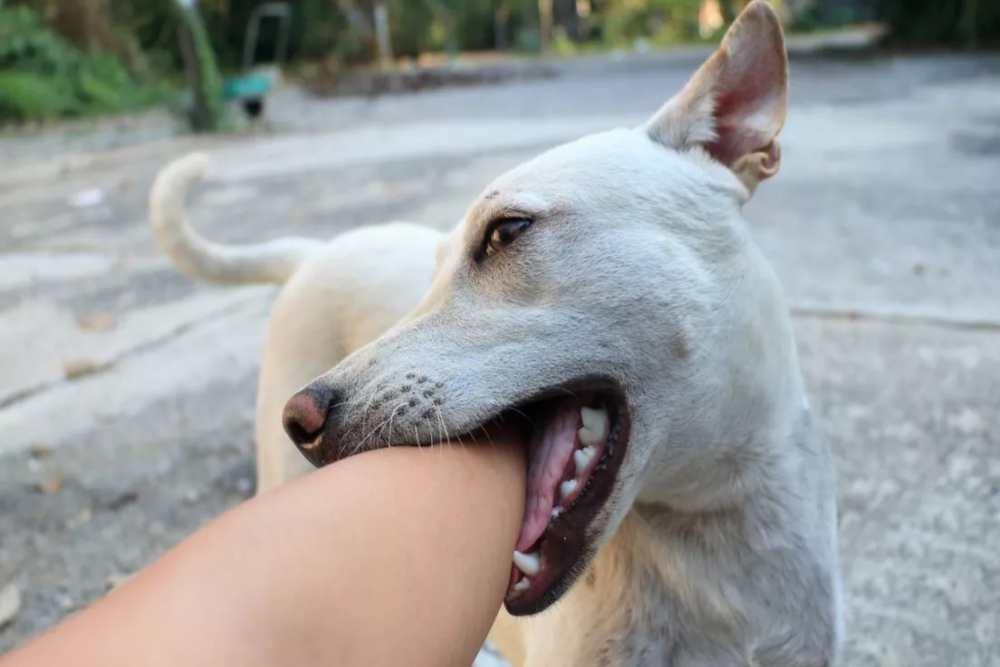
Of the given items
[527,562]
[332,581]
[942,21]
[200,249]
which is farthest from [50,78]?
[332,581]

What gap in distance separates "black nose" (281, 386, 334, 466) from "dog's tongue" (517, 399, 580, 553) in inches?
13.7

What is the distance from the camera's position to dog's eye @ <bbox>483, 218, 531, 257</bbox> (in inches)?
65.3

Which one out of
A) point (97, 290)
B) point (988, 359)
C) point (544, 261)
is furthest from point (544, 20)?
point (544, 261)

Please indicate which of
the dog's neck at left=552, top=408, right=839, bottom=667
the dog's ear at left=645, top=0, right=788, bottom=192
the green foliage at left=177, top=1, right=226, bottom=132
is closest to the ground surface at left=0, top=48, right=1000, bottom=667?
the dog's neck at left=552, top=408, right=839, bottom=667

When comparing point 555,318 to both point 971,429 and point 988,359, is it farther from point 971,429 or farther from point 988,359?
point 988,359

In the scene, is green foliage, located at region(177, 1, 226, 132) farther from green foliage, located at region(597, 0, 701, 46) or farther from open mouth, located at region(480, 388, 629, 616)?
green foliage, located at region(597, 0, 701, 46)

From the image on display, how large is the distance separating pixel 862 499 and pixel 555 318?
5.10 ft

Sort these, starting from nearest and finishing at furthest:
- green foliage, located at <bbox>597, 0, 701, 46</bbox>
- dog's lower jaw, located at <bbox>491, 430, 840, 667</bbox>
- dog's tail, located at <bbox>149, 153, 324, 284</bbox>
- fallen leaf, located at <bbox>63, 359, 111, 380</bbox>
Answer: dog's lower jaw, located at <bbox>491, 430, 840, 667</bbox>
dog's tail, located at <bbox>149, 153, 324, 284</bbox>
fallen leaf, located at <bbox>63, 359, 111, 380</bbox>
green foliage, located at <bbox>597, 0, 701, 46</bbox>

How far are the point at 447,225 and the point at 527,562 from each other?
13.9 ft

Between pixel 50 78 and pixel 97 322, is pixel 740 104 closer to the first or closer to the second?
pixel 97 322

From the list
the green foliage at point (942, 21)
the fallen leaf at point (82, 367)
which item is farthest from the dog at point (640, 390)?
the green foliage at point (942, 21)

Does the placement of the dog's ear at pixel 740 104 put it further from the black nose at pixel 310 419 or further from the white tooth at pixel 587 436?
the black nose at pixel 310 419

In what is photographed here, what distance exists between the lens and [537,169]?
172 centimetres

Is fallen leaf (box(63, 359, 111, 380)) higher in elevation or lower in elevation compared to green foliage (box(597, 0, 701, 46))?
higher
